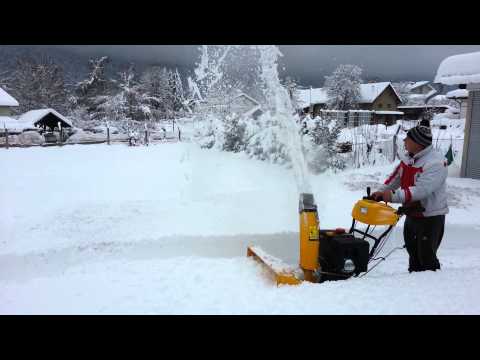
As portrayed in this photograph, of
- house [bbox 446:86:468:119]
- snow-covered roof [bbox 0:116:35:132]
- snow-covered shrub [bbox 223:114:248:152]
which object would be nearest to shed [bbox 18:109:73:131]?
snow-covered roof [bbox 0:116:35:132]

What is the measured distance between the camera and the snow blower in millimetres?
3295

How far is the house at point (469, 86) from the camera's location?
9.55 metres

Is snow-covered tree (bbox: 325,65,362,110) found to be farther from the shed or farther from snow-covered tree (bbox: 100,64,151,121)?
the shed

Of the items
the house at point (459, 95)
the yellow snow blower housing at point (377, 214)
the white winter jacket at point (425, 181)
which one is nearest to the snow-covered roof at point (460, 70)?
the house at point (459, 95)

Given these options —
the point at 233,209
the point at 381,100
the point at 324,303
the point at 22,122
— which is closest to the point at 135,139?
the point at 22,122

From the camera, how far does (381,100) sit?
3969 cm

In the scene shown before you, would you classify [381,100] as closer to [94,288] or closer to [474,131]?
[474,131]

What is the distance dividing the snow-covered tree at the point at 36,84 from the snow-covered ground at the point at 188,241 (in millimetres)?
26049

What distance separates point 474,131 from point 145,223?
928cm

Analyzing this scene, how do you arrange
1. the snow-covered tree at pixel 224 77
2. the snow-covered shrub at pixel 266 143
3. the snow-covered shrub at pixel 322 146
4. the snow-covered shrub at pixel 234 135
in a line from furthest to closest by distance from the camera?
the snow-covered shrub at pixel 234 135 → the snow-covered shrub at pixel 322 146 → the snow-covered shrub at pixel 266 143 → the snow-covered tree at pixel 224 77

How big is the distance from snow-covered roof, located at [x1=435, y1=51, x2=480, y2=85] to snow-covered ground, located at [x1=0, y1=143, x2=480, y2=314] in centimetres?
264

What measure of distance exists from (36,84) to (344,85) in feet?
97.1

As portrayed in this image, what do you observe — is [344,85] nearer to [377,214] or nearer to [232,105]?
[232,105]

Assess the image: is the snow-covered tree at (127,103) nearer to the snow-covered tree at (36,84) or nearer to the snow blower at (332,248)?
the snow-covered tree at (36,84)
